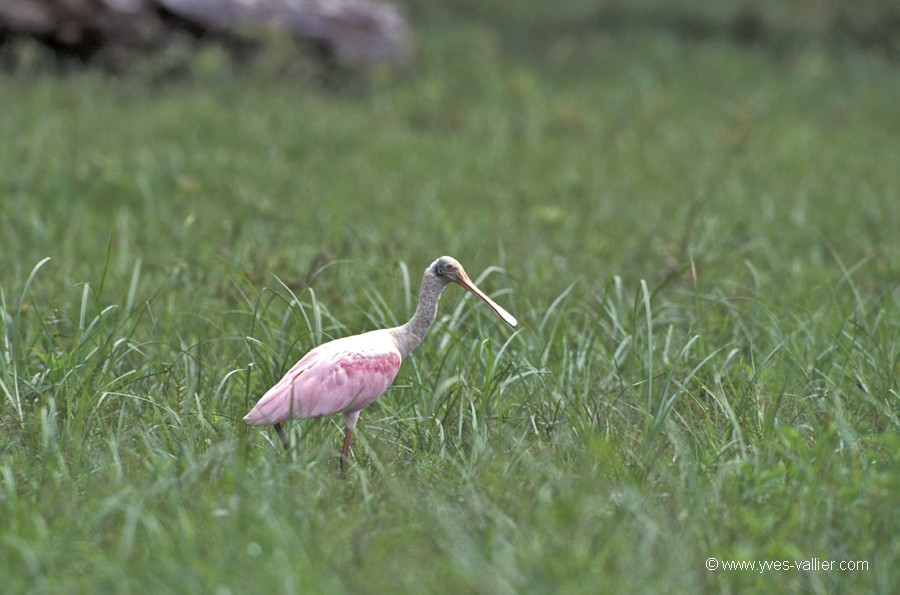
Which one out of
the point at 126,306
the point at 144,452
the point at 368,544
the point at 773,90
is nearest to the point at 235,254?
the point at 126,306

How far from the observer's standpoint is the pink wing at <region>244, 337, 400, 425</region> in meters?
3.52

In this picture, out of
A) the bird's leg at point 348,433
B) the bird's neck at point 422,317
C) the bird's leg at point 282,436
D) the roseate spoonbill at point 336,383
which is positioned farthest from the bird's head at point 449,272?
the bird's leg at point 282,436

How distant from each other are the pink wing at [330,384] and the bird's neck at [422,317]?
131 mm

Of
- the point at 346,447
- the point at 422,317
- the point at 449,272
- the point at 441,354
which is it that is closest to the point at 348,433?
the point at 346,447

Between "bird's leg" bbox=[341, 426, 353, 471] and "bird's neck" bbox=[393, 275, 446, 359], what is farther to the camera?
"bird's neck" bbox=[393, 275, 446, 359]

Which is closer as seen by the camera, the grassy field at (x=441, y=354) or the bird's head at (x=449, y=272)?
the grassy field at (x=441, y=354)

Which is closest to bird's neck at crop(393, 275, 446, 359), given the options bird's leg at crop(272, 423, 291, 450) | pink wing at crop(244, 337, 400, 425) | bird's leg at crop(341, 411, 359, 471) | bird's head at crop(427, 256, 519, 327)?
bird's head at crop(427, 256, 519, 327)

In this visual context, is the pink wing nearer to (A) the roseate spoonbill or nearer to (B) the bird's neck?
(A) the roseate spoonbill

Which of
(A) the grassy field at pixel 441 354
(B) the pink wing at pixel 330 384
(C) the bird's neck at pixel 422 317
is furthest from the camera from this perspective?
(C) the bird's neck at pixel 422 317

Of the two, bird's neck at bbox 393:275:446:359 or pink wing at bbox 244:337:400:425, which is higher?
bird's neck at bbox 393:275:446:359

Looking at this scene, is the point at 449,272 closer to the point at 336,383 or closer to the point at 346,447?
the point at 336,383

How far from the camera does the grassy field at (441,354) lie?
3.00 meters

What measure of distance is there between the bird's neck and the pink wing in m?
0.13

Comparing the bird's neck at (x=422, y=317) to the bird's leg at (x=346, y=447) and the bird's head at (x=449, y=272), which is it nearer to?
the bird's head at (x=449, y=272)
